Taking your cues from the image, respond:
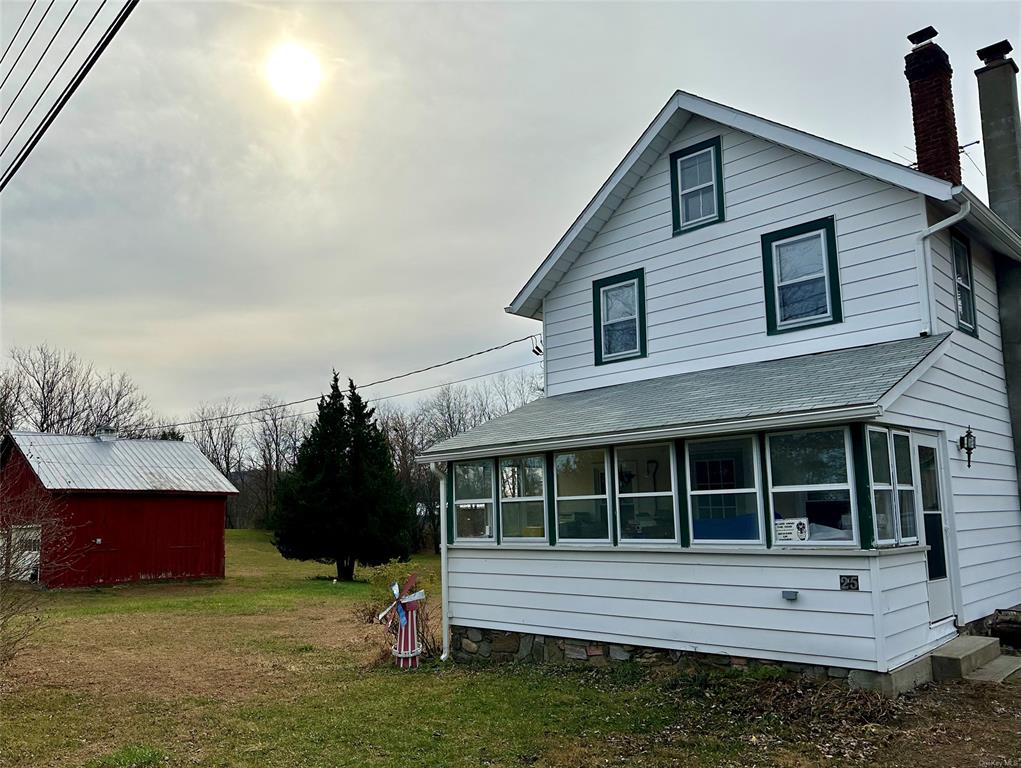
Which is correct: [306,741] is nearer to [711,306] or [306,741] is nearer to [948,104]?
[711,306]

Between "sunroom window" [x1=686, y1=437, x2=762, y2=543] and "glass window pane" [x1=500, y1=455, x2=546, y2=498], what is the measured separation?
2.39 metres

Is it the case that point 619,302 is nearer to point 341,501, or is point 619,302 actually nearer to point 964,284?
point 964,284

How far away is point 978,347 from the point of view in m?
10.8

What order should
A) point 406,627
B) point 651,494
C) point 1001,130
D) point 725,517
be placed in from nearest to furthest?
point 725,517 < point 651,494 < point 406,627 < point 1001,130

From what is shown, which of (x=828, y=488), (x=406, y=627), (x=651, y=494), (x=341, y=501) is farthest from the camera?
(x=341, y=501)

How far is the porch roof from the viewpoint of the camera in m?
7.95

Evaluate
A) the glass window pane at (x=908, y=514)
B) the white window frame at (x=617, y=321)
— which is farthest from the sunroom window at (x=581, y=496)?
the glass window pane at (x=908, y=514)

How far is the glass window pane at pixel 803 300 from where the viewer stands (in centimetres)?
1032

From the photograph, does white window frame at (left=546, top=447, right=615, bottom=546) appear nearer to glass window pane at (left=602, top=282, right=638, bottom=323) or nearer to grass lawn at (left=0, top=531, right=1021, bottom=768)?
grass lawn at (left=0, top=531, right=1021, bottom=768)

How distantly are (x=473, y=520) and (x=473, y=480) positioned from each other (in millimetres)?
585

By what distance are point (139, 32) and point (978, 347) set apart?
10.8 meters

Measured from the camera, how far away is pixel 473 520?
38.3ft

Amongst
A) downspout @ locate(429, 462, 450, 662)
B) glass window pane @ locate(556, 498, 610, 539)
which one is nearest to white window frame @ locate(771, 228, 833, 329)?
glass window pane @ locate(556, 498, 610, 539)

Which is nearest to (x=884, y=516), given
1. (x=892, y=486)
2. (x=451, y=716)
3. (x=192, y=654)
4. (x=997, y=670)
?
(x=892, y=486)
